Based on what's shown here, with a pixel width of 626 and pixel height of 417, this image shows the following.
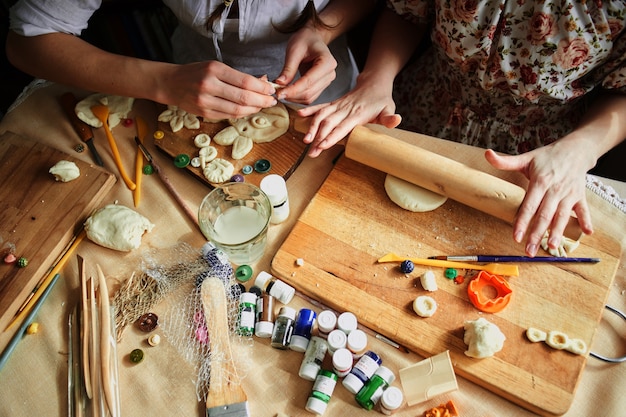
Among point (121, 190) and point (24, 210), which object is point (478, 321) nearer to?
point (121, 190)

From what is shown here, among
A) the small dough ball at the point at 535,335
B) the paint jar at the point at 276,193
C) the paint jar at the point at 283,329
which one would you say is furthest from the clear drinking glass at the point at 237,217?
the small dough ball at the point at 535,335

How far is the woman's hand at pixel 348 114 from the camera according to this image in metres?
1.17

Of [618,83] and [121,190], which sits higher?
[618,83]

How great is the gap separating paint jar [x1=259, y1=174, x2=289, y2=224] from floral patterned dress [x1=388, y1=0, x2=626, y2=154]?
2.13 feet

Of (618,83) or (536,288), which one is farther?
(618,83)

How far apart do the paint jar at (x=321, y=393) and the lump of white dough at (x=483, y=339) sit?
0.29m

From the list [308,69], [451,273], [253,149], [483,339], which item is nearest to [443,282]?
[451,273]

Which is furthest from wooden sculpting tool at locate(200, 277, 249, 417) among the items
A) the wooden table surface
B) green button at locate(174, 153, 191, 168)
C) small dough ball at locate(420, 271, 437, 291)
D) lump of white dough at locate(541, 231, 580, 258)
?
lump of white dough at locate(541, 231, 580, 258)

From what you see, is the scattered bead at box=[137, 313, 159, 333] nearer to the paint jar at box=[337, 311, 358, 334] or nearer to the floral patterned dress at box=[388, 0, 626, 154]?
the paint jar at box=[337, 311, 358, 334]

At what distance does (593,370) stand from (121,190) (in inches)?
47.8

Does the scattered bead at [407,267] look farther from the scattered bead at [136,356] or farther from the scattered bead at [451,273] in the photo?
the scattered bead at [136,356]

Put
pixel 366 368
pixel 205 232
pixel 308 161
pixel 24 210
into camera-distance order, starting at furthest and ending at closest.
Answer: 1. pixel 308 161
2. pixel 24 210
3. pixel 205 232
4. pixel 366 368

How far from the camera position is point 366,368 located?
3.00 feet

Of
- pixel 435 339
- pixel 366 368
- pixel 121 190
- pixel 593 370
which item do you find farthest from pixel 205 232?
pixel 593 370
